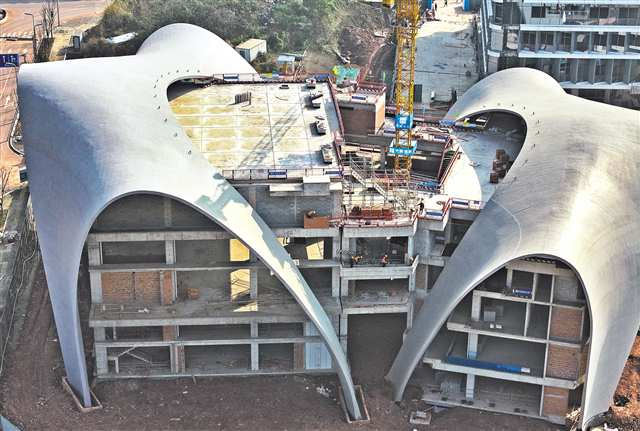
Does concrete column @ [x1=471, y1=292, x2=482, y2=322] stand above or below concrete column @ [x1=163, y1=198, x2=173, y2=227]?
below

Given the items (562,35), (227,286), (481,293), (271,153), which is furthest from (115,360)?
(562,35)

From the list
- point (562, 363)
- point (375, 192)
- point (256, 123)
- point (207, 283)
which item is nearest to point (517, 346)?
point (562, 363)

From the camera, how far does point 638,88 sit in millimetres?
92312

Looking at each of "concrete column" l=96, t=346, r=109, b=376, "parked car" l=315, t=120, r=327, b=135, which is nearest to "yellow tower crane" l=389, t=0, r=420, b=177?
"parked car" l=315, t=120, r=327, b=135

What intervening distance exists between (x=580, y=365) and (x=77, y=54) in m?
66.6

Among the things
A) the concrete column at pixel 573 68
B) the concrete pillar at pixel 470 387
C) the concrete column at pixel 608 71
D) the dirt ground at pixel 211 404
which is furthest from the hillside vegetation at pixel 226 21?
the concrete pillar at pixel 470 387

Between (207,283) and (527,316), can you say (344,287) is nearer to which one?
(207,283)

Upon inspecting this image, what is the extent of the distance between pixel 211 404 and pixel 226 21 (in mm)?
58746

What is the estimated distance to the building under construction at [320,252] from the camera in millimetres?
55031

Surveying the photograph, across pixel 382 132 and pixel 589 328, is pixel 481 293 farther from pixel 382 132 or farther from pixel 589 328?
pixel 382 132

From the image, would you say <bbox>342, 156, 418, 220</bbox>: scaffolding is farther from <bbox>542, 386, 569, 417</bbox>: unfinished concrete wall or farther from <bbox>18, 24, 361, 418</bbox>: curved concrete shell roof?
<bbox>542, 386, 569, 417</bbox>: unfinished concrete wall

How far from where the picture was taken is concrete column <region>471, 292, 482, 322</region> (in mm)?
57362

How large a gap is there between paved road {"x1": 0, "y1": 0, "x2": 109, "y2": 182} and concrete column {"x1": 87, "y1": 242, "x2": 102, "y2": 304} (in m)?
29.1

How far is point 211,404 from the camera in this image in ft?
187
